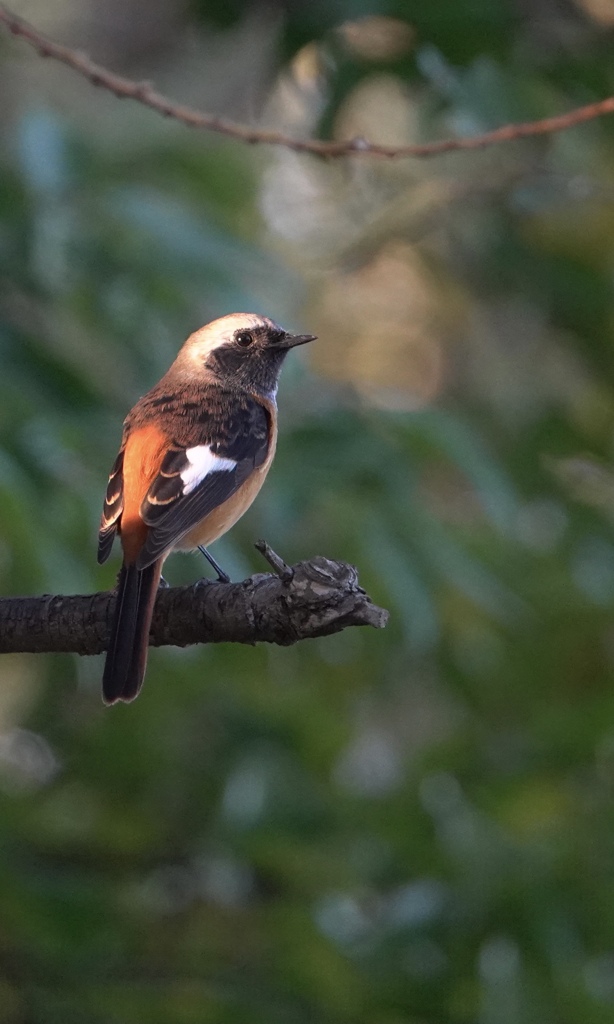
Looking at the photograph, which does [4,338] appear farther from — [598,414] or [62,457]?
[598,414]

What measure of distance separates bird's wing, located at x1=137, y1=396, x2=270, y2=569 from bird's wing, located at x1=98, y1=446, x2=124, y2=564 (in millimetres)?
84

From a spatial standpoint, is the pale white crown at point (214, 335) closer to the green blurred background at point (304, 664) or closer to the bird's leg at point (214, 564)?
the green blurred background at point (304, 664)

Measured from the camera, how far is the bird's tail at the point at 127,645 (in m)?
3.20

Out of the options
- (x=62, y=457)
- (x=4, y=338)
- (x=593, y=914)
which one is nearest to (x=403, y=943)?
(x=593, y=914)

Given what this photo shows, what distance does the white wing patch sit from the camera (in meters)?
3.93

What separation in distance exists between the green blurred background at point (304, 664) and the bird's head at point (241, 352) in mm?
150

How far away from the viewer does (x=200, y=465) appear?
4.07 m

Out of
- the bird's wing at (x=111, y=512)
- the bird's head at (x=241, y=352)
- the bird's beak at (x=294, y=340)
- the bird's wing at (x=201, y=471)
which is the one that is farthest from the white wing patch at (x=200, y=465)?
the bird's head at (x=241, y=352)

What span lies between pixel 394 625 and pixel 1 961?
1.83 m

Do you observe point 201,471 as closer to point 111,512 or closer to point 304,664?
point 111,512

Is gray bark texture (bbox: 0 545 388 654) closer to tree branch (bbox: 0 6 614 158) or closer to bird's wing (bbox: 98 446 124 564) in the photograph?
bird's wing (bbox: 98 446 124 564)

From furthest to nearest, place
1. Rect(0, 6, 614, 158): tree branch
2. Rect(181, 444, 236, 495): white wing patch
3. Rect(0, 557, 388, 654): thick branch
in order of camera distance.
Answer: Rect(181, 444, 236, 495): white wing patch
Rect(0, 6, 614, 158): tree branch
Rect(0, 557, 388, 654): thick branch

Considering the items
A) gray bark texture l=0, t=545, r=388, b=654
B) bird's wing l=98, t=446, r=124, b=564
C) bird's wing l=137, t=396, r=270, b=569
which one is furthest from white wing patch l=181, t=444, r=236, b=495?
gray bark texture l=0, t=545, r=388, b=654

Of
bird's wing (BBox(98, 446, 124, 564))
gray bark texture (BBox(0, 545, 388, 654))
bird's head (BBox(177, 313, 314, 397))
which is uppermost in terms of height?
bird's head (BBox(177, 313, 314, 397))
